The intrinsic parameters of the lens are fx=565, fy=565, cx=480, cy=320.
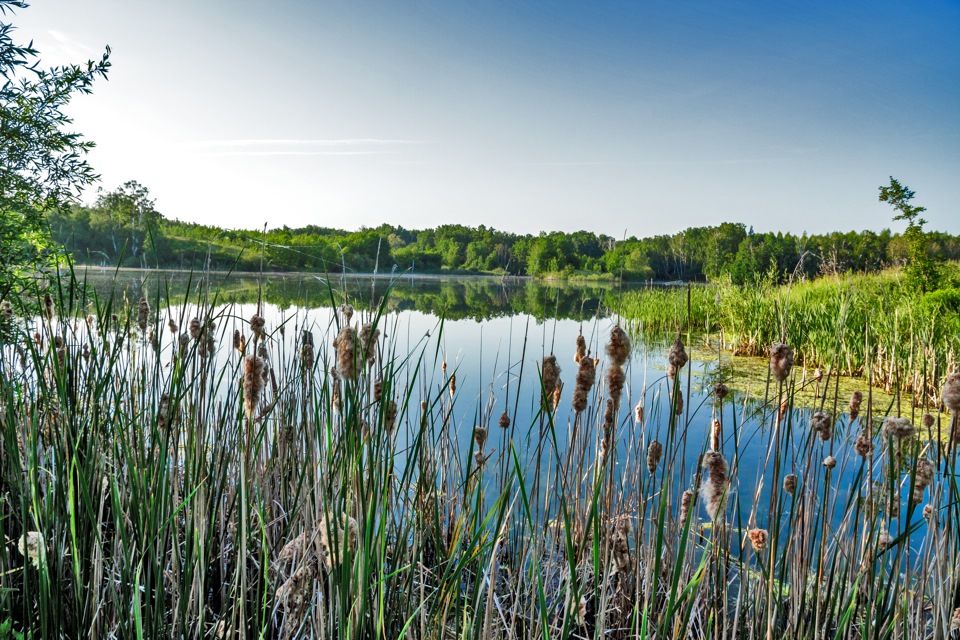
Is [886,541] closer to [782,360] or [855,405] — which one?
[782,360]

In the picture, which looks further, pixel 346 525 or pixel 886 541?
pixel 886 541

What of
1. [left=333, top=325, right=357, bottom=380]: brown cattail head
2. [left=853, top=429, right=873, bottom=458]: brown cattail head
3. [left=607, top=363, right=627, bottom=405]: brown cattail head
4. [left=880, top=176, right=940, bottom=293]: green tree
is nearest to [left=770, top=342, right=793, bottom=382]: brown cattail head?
[left=607, top=363, right=627, bottom=405]: brown cattail head

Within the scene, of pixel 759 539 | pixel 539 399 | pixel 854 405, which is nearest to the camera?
pixel 759 539

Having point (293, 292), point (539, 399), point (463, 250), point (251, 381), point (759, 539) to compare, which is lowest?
point (539, 399)

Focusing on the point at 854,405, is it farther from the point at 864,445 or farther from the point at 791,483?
the point at 791,483

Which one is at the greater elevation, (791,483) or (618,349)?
(618,349)

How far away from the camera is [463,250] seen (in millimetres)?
26844

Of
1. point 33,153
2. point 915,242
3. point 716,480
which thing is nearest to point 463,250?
point 915,242

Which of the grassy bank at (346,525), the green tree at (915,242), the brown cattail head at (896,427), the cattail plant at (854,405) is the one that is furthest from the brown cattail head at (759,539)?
the green tree at (915,242)

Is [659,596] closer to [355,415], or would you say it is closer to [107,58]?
[355,415]

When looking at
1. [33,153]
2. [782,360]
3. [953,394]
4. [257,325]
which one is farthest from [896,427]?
[33,153]

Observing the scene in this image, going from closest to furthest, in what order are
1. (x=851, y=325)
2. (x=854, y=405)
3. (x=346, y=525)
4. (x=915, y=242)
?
(x=346, y=525)
(x=854, y=405)
(x=851, y=325)
(x=915, y=242)

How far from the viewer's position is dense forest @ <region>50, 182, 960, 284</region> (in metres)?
1.66

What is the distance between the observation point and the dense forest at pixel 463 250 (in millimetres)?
1660
